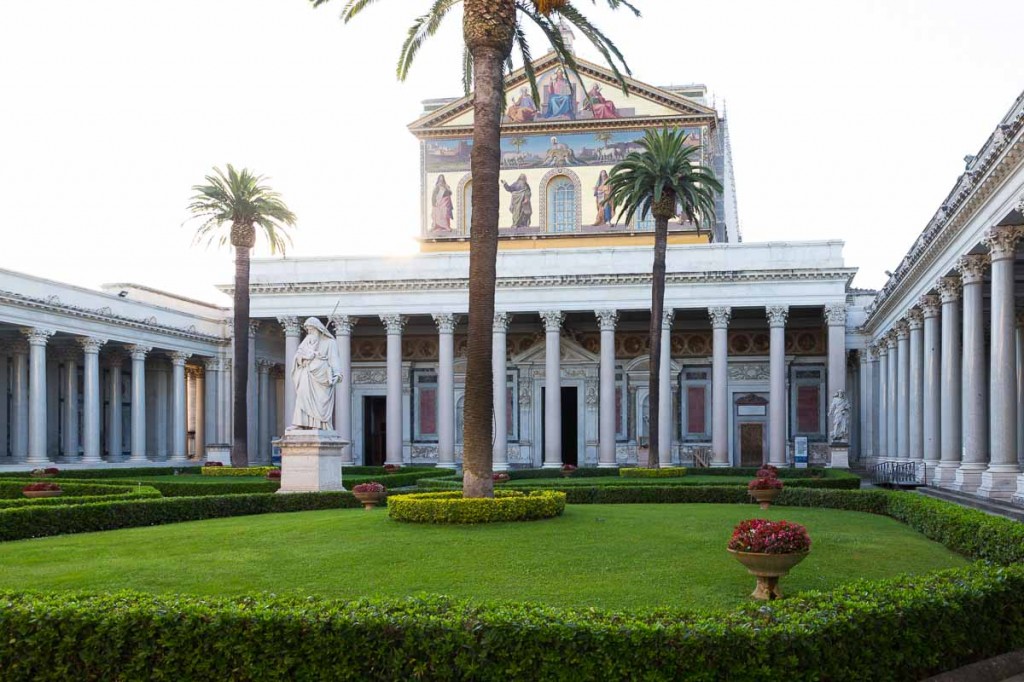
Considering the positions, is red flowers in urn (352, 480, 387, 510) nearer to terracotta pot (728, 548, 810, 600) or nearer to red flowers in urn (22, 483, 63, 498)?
red flowers in urn (22, 483, 63, 498)

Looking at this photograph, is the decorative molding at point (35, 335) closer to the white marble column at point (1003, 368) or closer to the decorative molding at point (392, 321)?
the decorative molding at point (392, 321)

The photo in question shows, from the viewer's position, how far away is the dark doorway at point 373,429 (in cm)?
5253

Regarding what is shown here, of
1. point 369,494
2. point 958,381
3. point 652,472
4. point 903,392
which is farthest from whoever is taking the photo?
point 903,392

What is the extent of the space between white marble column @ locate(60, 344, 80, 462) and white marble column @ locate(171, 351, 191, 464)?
4404mm

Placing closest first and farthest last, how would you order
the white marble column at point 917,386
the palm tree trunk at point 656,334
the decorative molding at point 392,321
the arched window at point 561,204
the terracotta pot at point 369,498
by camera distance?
the terracotta pot at point 369,498, the white marble column at point 917,386, the palm tree trunk at point 656,334, the decorative molding at point 392,321, the arched window at point 561,204

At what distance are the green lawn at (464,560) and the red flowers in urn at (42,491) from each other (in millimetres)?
5901

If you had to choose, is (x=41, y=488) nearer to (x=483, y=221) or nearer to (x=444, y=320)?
(x=483, y=221)

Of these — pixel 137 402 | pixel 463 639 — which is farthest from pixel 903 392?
pixel 137 402

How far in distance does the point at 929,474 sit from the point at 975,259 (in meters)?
8.71

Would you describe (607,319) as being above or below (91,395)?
above

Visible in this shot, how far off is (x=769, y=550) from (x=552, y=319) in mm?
34160

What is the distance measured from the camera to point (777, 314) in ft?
137

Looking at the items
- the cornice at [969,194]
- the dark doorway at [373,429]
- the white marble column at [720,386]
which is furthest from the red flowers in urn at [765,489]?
the dark doorway at [373,429]

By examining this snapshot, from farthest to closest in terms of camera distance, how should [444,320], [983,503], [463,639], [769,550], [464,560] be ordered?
[444,320] → [983,503] → [464,560] → [769,550] → [463,639]
